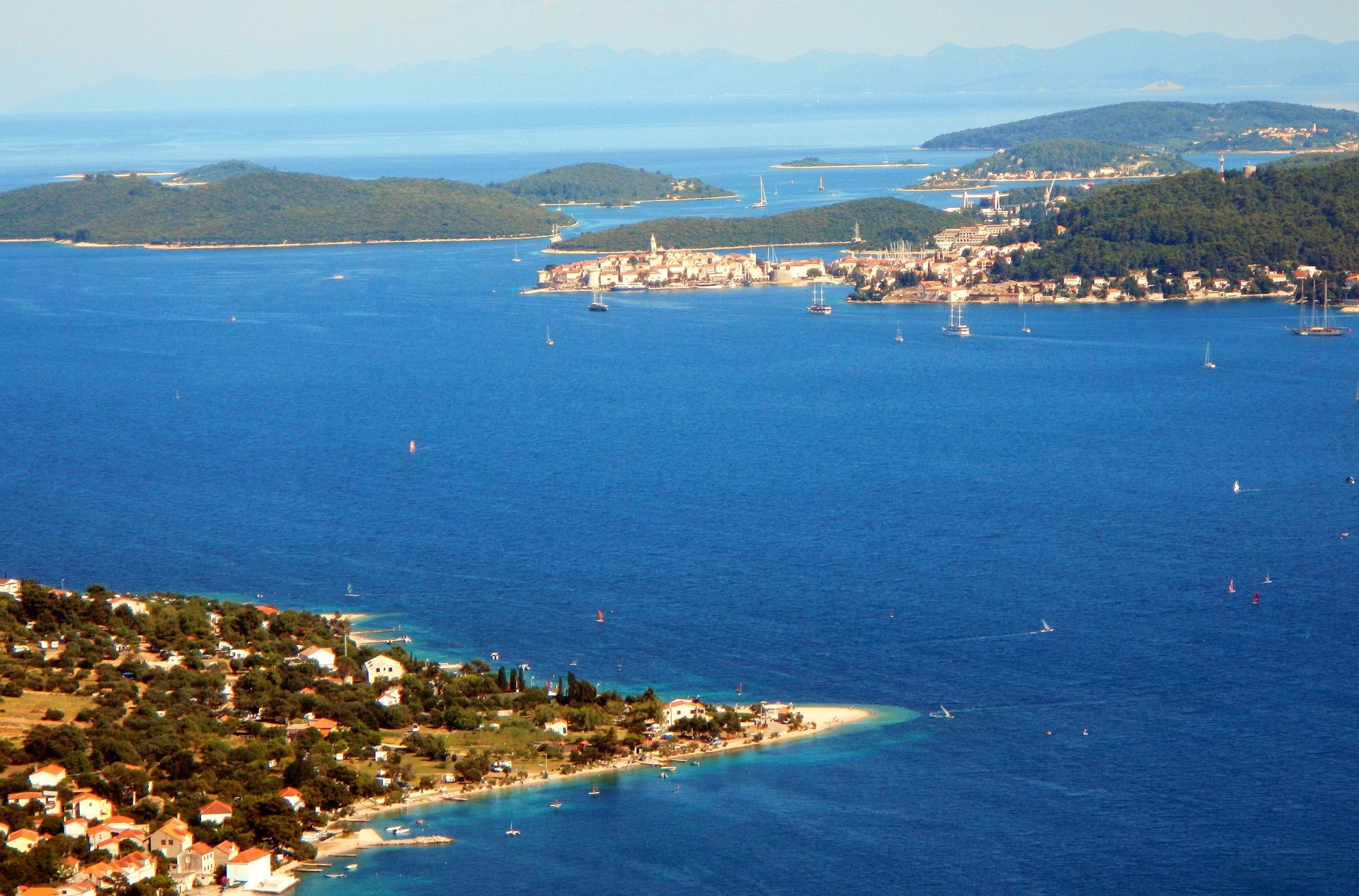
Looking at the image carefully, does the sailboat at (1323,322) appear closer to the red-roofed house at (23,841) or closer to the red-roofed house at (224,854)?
the red-roofed house at (224,854)

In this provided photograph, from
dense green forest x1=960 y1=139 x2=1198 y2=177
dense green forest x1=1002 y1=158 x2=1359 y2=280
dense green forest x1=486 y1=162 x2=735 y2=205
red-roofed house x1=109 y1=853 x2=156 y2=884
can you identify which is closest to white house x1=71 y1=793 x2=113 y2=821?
red-roofed house x1=109 y1=853 x2=156 y2=884

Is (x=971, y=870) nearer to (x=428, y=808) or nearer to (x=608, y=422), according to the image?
(x=428, y=808)

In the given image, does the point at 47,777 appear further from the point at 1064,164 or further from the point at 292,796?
the point at 1064,164

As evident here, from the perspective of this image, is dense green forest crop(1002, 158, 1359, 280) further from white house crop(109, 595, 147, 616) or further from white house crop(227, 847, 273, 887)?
white house crop(227, 847, 273, 887)

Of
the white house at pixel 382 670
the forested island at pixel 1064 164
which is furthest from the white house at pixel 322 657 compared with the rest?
the forested island at pixel 1064 164

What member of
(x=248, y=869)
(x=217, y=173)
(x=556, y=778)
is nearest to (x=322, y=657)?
(x=556, y=778)
